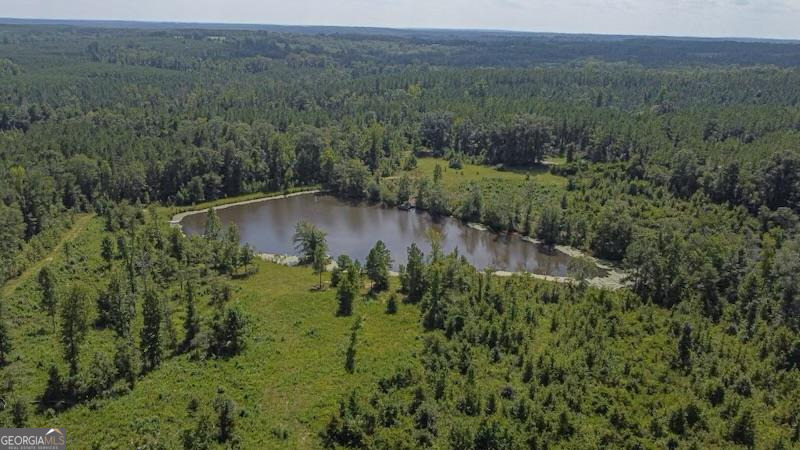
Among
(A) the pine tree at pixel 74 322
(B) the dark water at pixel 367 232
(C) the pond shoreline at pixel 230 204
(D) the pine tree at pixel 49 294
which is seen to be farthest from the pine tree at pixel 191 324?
(C) the pond shoreline at pixel 230 204

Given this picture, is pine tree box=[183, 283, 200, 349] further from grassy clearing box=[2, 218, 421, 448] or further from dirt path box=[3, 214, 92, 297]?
dirt path box=[3, 214, 92, 297]

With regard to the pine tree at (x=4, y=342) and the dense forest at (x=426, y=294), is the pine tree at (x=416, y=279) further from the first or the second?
the pine tree at (x=4, y=342)

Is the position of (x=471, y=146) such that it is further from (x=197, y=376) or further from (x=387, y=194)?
(x=197, y=376)

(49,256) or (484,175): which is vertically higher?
(484,175)

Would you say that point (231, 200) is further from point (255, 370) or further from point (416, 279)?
point (255, 370)

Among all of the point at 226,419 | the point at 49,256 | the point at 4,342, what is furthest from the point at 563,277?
the point at 49,256

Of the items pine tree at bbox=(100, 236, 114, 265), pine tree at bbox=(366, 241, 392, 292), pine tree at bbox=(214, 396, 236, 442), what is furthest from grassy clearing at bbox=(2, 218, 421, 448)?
pine tree at bbox=(100, 236, 114, 265)

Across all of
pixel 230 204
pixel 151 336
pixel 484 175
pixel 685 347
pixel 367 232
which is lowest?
pixel 367 232
